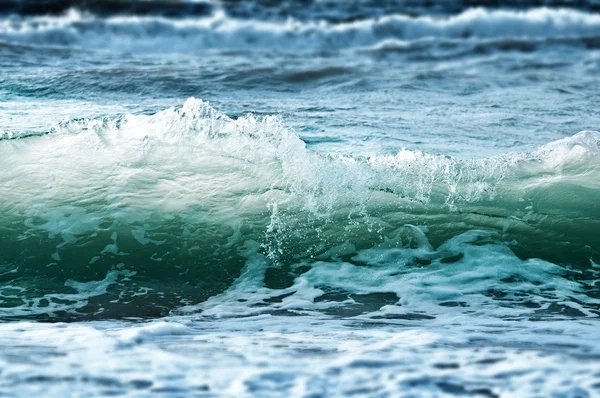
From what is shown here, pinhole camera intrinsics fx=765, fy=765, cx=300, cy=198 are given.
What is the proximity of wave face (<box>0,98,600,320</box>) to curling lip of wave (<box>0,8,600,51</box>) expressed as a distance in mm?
9047

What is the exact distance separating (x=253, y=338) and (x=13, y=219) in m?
2.58

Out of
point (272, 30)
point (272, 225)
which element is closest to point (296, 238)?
point (272, 225)

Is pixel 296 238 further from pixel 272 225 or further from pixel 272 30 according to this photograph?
pixel 272 30

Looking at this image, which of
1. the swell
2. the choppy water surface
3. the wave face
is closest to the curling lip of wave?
the swell

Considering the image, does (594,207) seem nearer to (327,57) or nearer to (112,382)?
(112,382)

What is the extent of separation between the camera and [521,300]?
4156 millimetres

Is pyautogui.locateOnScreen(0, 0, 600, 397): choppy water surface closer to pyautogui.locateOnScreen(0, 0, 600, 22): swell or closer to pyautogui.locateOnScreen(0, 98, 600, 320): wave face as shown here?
pyautogui.locateOnScreen(0, 98, 600, 320): wave face

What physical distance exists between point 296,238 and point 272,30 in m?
11.9

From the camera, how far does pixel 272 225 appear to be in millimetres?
5164

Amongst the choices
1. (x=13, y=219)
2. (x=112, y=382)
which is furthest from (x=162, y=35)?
(x=112, y=382)

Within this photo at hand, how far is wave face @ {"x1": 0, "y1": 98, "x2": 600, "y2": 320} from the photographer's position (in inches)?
169

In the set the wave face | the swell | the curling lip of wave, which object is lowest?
the wave face

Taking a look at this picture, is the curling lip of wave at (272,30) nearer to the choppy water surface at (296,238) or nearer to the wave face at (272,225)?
the choppy water surface at (296,238)

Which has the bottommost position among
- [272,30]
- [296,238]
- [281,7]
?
[296,238]
